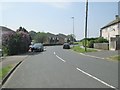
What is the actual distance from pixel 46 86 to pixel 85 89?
173 centimetres

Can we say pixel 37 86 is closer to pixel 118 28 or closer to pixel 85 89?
pixel 85 89

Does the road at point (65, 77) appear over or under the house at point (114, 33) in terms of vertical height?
under

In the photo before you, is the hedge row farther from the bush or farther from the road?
the road

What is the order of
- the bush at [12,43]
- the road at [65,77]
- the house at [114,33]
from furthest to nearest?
the house at [114,33]
the bush at [12,43]
the road at [65,77]

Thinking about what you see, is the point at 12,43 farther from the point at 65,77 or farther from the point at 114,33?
the point at 114,33

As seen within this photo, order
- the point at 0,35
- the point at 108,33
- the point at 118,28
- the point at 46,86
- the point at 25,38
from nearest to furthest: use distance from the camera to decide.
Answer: the point at 46,86 → the point at 0,35 → the point at 25,38 → the point at 118,28 → the point at 108,33

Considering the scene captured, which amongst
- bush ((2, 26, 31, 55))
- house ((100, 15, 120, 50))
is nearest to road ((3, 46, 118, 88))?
bush ((2, 26, 31, 55))

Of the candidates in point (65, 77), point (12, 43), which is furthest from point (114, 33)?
point (65, 77)

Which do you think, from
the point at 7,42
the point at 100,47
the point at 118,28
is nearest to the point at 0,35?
the point at 7,42

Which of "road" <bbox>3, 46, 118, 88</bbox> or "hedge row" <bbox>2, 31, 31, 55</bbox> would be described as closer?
"road" <bbox>3, 46, 118, 88</bbox>

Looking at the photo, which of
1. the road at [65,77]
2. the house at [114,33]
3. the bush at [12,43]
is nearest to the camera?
the road at [65,77]

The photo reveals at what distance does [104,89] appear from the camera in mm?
10766

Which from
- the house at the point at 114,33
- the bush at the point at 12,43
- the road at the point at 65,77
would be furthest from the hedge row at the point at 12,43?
the road at the point at 65,77

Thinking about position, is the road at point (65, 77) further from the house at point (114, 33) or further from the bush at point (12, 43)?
the house at point (114, 33)
